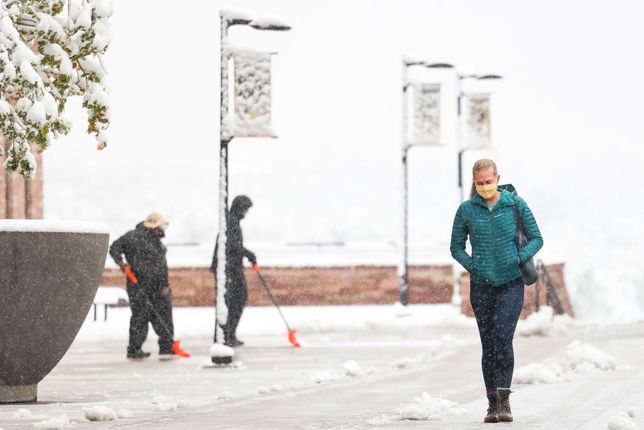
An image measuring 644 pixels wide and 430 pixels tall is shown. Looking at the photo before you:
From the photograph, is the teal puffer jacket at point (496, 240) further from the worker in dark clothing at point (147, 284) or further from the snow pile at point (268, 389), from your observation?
the worker in dark clothing at point (147, 284)

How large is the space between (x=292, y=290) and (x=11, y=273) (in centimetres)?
2759

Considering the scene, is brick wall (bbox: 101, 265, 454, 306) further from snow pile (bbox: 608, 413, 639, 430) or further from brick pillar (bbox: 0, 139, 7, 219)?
snow pile (bbox: 608, 413, 639, 430)

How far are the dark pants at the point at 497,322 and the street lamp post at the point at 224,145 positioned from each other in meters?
7.84

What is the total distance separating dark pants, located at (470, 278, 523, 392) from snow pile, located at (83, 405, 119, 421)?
2669 mm

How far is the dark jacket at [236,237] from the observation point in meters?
20.3

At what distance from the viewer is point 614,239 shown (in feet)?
377

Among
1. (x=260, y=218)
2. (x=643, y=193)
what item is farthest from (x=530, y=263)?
(x=643, y=193)

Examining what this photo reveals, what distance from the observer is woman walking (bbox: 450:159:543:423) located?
9.89 metres

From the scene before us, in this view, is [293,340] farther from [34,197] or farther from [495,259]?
[495,259]

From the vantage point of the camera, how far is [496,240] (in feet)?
32.5

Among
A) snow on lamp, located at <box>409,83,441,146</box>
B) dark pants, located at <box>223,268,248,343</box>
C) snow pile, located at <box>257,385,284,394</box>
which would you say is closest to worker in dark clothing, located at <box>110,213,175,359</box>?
dark pants, located at <box>223,268,248,343</box>

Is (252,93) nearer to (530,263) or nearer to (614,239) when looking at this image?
(530,263)

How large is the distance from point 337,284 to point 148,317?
769 inches

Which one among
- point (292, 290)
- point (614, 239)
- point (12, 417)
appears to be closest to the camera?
point (12, 417)
